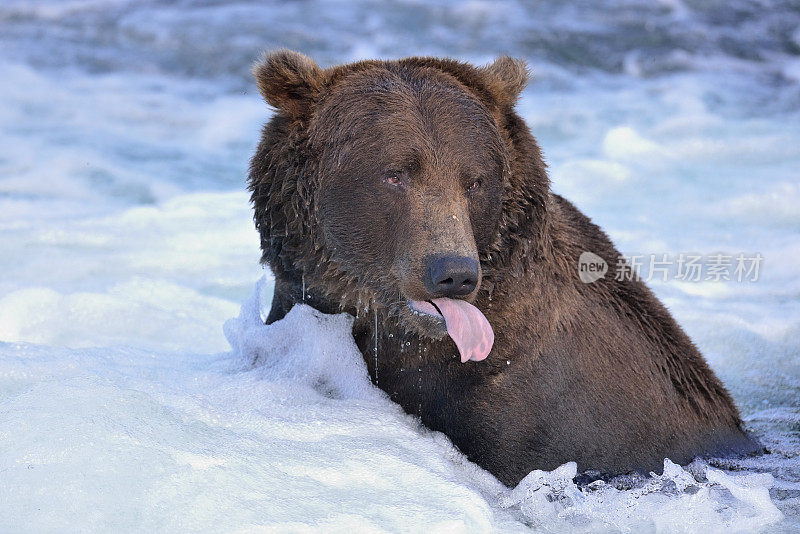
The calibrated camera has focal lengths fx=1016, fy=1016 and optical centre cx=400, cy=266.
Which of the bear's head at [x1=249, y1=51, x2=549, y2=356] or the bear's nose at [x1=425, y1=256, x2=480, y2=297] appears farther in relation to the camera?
the bear's head at [x1=249, y1=51, x2=549, y2=356]

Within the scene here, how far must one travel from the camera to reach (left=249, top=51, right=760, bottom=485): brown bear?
4031 mm

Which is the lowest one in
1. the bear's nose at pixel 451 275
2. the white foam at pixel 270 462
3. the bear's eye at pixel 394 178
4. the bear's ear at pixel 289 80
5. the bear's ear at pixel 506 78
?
the white foam at pixel 270 462

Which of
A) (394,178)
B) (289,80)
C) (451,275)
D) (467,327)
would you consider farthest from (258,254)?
(451,275)

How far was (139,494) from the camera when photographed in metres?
3.59

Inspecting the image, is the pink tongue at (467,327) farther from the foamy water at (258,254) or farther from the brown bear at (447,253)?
Answer: the foamy water at (258,254)

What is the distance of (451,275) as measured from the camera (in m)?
3.73

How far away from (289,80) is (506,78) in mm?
951

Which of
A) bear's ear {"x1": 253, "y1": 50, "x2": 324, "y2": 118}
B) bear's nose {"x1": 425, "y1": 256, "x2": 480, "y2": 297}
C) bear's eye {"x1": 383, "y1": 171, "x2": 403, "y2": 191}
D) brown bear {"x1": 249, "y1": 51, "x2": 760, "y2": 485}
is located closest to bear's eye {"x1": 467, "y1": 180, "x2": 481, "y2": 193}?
brown bear {"x1": 249, "y1": 51, "x2": 760, "y2": 485}

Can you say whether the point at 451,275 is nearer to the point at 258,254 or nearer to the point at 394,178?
the point at 394,178

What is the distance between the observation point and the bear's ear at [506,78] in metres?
4.37

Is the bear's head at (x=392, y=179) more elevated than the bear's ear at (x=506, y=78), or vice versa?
the bear's ear at (x=506, y=78)

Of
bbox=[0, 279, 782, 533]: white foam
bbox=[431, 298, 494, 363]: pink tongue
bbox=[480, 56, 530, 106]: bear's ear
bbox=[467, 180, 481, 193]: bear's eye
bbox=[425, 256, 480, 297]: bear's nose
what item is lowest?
bbox=[0, 279, 782, 533]: white foam

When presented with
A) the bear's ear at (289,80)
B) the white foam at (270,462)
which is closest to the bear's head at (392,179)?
the bear's ear at (289,80)

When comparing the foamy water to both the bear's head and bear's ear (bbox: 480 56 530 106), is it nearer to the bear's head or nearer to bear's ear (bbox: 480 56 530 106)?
the bear's head
